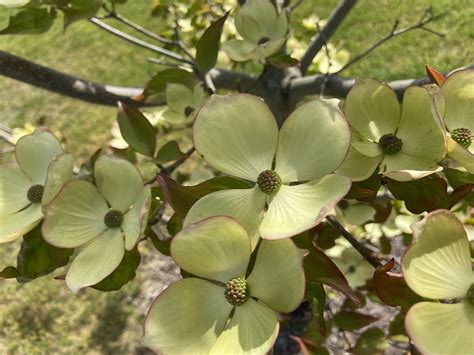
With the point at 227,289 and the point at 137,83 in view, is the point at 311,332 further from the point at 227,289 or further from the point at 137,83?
the point at 137,83

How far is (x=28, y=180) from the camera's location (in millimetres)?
724

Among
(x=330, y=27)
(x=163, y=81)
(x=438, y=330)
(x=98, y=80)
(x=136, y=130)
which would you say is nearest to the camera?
(x=438, y=330)

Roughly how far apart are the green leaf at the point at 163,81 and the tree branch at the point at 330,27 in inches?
12.2

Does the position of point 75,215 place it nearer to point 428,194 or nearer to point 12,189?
point 12,189

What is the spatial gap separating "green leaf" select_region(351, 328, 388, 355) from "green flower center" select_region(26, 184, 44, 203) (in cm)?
61

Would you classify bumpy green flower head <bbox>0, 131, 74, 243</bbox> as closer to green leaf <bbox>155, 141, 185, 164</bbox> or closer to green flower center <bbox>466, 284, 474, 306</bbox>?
green leaf <bbox>155, 141, 185, 164</bbox>

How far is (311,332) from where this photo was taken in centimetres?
94

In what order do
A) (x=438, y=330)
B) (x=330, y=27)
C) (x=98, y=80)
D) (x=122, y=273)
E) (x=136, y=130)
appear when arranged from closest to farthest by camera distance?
1. (x=438, y=330)
2. (x=122, y=273)
3. (x=136, y=130)
4. (x=330, y=27)
5. (x=98, y=80)

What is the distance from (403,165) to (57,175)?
421mm

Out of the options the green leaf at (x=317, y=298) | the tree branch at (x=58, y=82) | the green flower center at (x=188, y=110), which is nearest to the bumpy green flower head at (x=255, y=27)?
the green flower center at (x=188, y=110)

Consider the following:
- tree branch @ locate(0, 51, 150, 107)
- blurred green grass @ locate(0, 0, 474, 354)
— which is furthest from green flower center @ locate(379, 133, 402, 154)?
blurred green grass @ locate(0, 0, 474, 354)

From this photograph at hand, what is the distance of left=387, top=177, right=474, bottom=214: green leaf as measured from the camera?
0.53 m

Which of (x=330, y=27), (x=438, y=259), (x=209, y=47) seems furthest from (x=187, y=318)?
(x=330, y=27)

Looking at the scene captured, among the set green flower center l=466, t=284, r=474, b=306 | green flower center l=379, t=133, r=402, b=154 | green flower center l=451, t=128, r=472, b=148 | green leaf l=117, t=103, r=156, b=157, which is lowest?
green leaf l=117, t=103, r=156, b=157
